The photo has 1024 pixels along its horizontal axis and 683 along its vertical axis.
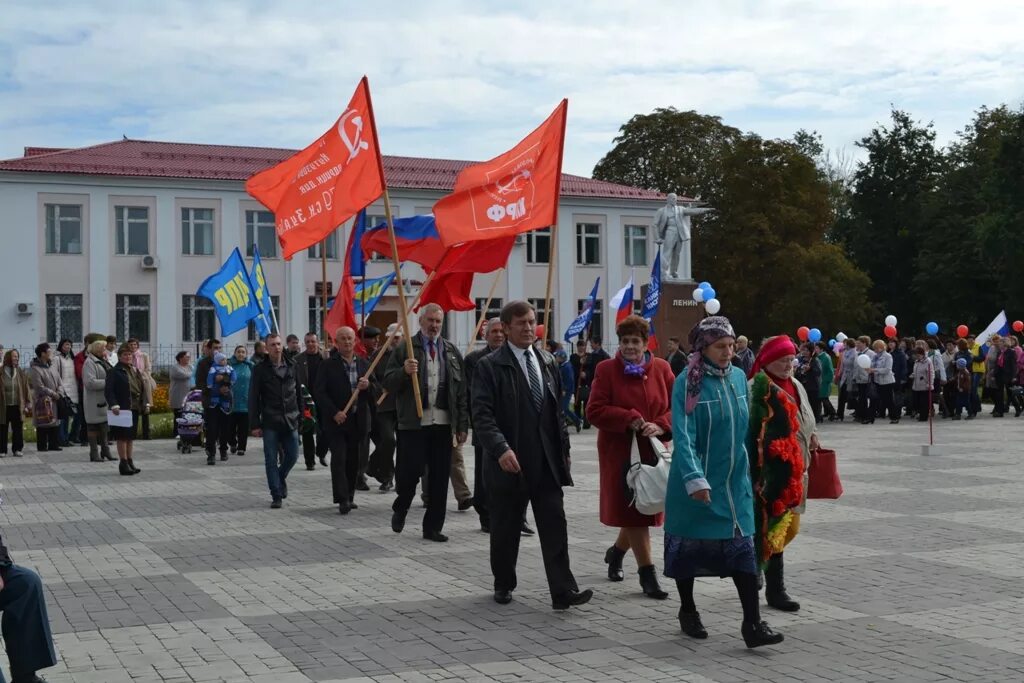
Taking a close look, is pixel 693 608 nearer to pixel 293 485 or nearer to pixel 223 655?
pixel 223 655

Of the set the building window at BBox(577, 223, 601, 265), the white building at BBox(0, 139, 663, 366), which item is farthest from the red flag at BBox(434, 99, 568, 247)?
the building window at BBox(577, 223, 601, 265)

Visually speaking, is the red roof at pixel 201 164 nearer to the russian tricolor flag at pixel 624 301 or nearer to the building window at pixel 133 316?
the building window at pixel 133 316

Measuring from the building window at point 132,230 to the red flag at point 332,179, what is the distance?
35447mm

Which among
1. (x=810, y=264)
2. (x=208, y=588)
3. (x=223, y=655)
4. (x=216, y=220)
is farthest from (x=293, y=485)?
(x=810, y=264)

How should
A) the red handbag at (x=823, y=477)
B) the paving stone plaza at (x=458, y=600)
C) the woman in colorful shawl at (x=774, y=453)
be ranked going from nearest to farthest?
the paving stone plaza at (x=458, y=600)
the woman in colorful shawl at (x=774, y=453)
the red handbag at (x=823, y=477)

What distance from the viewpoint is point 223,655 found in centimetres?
701

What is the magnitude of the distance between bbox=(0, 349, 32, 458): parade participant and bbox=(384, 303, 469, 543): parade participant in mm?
12090

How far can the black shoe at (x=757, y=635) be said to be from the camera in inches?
273

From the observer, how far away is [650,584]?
8.49 meters

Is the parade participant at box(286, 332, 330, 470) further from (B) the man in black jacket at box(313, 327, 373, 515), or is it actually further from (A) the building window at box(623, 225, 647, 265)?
(A) the building window at box(623, 225, 647, 265)

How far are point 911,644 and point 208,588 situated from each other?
4.65m

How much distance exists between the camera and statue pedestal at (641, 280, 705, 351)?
102ft

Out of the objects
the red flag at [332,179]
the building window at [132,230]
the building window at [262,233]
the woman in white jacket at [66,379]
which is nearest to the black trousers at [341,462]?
the red flag at [332,179]

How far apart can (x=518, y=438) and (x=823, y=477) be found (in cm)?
190
